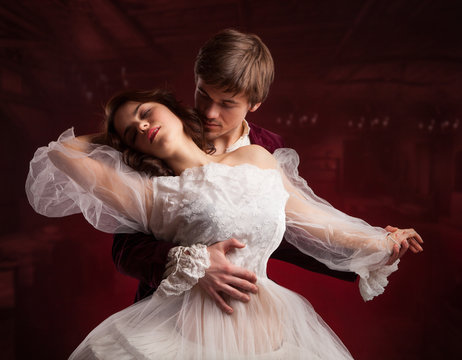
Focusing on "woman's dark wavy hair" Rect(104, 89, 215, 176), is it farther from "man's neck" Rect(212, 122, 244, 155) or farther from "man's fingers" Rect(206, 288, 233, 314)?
"man's fingers" Rect(206, 288, 233, 314)

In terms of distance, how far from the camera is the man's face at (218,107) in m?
1.45

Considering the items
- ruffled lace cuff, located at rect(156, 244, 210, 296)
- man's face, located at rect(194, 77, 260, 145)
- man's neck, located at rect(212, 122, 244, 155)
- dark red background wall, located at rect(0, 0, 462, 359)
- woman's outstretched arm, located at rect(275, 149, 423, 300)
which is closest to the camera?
ruffled lace cuff, located at rect(156, 244, 210, 296)

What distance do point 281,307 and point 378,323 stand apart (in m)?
1.60

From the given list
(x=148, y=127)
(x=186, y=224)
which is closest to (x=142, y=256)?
(x=186, y=224)

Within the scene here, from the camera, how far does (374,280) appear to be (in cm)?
137

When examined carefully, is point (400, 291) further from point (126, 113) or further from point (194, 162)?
point (126, 113)

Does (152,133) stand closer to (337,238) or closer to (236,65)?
(236,65)

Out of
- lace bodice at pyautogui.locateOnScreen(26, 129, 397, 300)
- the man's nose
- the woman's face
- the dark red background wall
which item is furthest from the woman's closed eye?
the dark red background wall

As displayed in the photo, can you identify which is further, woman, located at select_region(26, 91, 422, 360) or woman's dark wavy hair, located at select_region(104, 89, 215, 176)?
woman's dark wavy hair, located at select_region(104, 89, 215, 176)

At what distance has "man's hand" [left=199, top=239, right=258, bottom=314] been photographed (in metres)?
1.15

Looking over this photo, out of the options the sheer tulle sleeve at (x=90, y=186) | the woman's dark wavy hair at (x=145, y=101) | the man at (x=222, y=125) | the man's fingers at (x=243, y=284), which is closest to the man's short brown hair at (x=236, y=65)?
the man at (x=222, y=125)

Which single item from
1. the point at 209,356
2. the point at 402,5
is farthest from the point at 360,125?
the point at 209,356

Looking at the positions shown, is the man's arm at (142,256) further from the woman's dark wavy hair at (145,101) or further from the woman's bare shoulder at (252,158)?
the woman's bare shoulder at (252,158)

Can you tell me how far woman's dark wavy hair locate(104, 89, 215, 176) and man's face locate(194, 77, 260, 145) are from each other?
2.3 inches
